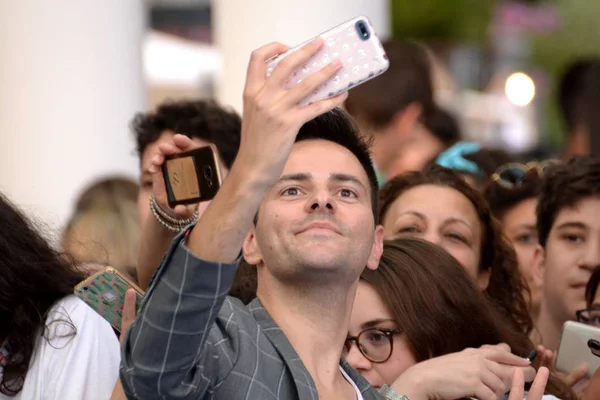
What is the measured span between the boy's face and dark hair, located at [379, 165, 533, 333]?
108 millimetres

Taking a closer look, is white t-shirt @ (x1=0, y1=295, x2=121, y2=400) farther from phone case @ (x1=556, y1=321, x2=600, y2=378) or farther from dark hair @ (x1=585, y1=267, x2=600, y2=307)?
dark hair @ (x1=585, y1=267, x2=600, y2=307)

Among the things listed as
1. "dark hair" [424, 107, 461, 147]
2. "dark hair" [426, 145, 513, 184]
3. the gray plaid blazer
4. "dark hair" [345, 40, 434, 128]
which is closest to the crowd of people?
the gray plaid blazer

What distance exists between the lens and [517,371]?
3311 mm

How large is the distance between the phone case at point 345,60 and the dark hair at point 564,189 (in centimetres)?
217

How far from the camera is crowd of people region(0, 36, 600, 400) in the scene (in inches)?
99.2

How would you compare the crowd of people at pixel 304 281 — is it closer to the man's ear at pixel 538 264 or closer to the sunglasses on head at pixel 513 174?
the man's ear at pixel 538 264

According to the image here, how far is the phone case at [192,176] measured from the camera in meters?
3.12


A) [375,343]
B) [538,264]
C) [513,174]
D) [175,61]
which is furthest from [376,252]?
[175,61]

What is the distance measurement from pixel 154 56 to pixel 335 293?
35.0ft

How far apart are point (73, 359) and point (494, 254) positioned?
191 centimetres

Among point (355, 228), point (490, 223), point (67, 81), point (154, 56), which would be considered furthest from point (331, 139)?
point (154, 56)

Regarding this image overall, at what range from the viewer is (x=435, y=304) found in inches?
150

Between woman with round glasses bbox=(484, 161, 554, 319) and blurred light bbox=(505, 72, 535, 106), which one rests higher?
woman with round glasses bbox=(484, 161, 554, 319)

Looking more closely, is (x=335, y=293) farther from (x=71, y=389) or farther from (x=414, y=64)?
(x=414, y=64)
